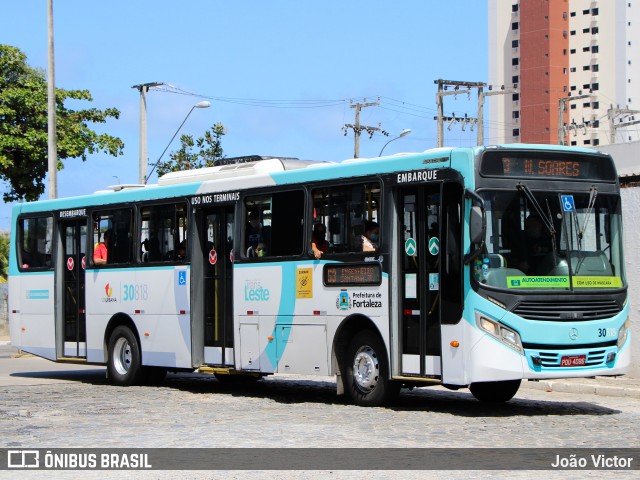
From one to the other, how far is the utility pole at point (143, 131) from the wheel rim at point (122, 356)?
20388 mm

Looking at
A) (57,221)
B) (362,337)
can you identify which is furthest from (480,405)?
(57,221)

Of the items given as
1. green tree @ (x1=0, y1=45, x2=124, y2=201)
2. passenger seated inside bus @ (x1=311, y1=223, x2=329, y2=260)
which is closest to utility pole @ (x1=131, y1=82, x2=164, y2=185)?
green tree @ (x1=0, y1=45, x2=124, y2=201)

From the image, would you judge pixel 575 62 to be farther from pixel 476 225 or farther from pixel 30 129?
pixel 476 225

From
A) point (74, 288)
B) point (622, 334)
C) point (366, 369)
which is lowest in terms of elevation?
point (366, 369)

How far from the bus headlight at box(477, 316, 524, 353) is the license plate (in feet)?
1.84

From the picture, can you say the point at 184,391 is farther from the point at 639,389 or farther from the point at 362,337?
the point at 639,389

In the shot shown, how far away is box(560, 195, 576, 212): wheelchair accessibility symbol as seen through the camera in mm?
14570

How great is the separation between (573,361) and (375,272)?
9.00 feet

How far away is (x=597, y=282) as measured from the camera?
47.8ft

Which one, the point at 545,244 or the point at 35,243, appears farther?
the point at 35,243

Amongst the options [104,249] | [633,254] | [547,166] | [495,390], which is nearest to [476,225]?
[547,166]

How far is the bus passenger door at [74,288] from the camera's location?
69.4 feet

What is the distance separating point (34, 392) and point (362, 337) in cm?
579

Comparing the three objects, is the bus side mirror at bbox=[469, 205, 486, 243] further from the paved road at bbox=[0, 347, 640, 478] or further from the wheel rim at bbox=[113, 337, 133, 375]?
the wheel rim at bbox=[113, 337, 133, 375]
